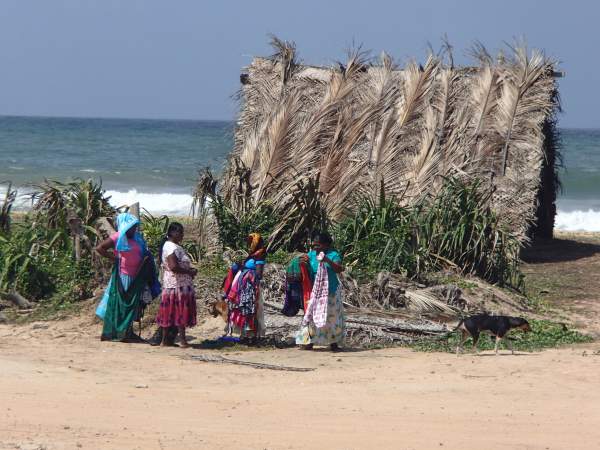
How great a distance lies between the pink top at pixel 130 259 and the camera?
10523 mm

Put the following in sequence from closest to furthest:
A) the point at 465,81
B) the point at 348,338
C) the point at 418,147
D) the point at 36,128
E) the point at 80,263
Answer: the point at 348,338 → the point at 80,263 → the point at 418,147 → the point at 465,81 → the point at 36,128

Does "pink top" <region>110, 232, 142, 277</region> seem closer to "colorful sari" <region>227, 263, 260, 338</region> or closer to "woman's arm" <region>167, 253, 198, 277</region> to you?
"woman's arm" <region>167, 253, 198, 277</region>

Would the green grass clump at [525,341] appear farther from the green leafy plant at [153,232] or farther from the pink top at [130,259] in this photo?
the green leafy plant at [153,232]

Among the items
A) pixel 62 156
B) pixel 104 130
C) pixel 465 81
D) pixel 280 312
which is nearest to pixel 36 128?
pixel 104 130

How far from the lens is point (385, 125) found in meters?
15.8

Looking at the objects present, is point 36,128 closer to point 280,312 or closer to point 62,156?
point 62,156

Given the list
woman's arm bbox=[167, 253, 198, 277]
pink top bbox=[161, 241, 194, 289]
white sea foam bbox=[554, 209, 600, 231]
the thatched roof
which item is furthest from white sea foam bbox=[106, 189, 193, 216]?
woman's arm bbox=[167, 253, 198, 277]

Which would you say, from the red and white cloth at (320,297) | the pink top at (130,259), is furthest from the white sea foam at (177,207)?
the red and white cloth at (320,297)

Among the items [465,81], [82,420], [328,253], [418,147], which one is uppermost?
[465,81]

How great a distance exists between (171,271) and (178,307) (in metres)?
0.36

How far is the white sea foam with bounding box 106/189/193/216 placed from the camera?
3123cm

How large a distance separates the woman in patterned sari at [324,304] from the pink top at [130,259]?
163cm

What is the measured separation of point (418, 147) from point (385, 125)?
57 cm

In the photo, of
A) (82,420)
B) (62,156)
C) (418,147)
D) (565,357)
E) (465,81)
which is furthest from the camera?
(62,156)
